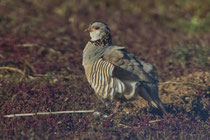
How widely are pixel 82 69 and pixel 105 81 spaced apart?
8.15 feet

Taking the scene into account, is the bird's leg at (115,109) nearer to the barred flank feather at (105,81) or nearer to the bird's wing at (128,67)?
the barred flank feather at (105,81)

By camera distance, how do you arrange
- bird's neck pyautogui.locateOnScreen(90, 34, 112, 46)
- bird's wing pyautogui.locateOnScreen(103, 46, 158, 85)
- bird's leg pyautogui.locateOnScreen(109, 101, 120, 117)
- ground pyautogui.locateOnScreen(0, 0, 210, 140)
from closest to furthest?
1. ground pyautogui.locateOnScreen(0, 0, 210, 140)
2. bird's wing pyautogui.locateOnScreen(103, 46, 158, 85)
3. bird's leg pyautogui.locateOnScreen(109, 101, 120, 117)
4. bird's neck pyautogui.locateOnScreen(90, 34, 112, 46)

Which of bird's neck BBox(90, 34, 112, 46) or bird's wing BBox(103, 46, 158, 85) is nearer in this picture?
bird's wing BBox(103, 46, 158, 85)

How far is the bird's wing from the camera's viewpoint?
5.34 meters

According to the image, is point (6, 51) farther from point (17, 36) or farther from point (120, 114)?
point (120, 114)

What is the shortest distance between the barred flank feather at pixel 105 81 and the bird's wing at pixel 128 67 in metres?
0.09

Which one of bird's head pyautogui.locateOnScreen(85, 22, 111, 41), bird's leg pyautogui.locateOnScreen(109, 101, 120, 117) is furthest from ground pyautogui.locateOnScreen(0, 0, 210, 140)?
bird's head pyautogui.locateOnScreen(85, 22, 111, 41)

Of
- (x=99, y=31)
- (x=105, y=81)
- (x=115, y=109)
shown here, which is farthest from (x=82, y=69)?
(x=105, y=81)

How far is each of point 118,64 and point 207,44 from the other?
468 cm

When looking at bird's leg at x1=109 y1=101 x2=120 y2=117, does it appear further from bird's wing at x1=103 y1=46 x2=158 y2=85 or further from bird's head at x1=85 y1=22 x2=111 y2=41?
bird's head at x1=85 y1=22 x2=111 y2=41

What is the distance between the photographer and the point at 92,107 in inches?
233

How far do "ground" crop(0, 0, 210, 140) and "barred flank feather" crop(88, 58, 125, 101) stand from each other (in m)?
0.42

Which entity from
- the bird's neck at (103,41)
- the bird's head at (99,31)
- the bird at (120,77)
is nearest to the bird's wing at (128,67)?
the bird at (120,77)

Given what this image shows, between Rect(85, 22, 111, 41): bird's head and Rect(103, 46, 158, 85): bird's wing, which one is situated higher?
Rect(85, 22, 111, 41): bird's head
